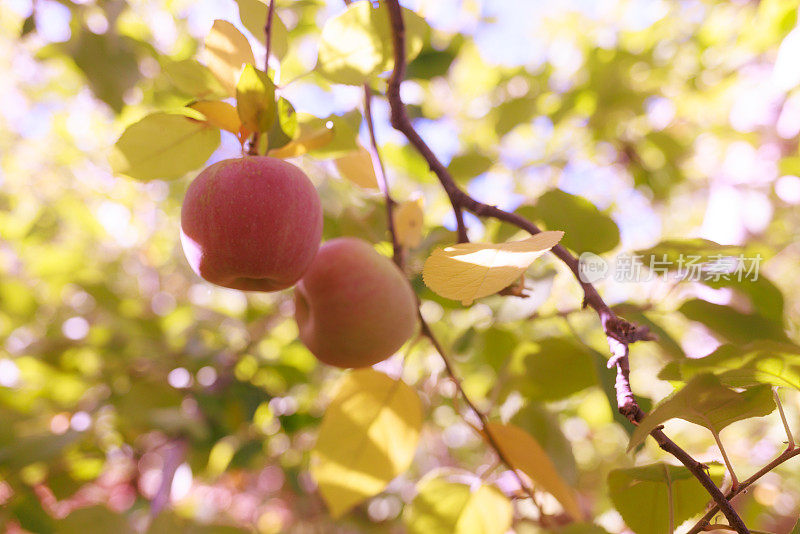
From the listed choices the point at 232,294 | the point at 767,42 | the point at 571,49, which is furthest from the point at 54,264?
the point at 767,42

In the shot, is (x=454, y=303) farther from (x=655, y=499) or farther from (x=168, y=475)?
(x=168, y=475)

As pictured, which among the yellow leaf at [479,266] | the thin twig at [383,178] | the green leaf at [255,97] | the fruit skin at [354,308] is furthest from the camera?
the thin twig at [383,178]

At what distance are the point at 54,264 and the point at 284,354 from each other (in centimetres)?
72

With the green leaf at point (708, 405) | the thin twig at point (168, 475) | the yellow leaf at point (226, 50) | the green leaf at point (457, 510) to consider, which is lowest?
the thin twig at point (168, 475)

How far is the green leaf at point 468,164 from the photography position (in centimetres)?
93

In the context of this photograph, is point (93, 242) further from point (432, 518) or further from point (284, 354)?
point (432, 518)

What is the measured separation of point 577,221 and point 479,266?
1.01ft

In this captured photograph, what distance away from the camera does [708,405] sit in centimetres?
39

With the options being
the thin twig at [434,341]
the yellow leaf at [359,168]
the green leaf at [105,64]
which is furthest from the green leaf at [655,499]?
the green leaf at [105,64]

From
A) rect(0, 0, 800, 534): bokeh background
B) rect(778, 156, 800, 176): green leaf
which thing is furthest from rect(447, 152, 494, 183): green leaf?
rect(778, 156, 800, 176): green leaf

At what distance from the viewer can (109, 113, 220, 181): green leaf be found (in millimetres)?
517

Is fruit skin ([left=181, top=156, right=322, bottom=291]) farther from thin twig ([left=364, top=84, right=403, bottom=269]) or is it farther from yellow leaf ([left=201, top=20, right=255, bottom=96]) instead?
thin twig ([left=364, top=84, right=403, bottom=269])

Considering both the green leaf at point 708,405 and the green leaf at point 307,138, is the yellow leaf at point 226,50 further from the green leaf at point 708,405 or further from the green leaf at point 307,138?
the green leaf at point 708,405

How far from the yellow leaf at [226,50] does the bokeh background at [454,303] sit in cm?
6
